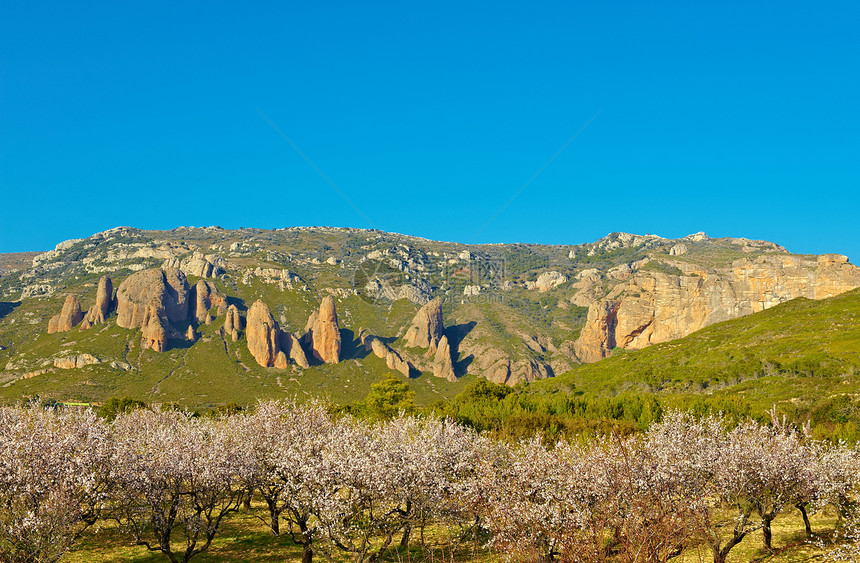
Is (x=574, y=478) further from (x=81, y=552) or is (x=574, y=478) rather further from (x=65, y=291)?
(x=65, y=291)

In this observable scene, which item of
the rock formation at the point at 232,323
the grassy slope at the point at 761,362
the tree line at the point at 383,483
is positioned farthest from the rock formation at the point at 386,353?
the tree line at the point at 383,483

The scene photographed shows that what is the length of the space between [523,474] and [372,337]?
530 ft

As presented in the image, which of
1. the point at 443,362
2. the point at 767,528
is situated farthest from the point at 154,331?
the point at 767,528

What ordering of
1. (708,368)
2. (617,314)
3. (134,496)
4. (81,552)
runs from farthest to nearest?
(617,314)
(708,368)
(81,552)
(134,496)

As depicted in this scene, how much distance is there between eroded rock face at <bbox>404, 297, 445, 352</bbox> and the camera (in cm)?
18000

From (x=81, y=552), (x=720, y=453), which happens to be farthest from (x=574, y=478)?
(x=81, y=552)

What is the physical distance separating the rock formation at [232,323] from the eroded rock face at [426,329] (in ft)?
178

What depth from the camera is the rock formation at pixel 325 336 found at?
170m

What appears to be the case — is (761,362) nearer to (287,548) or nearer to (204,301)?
(287,548)

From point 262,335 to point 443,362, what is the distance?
55826mm

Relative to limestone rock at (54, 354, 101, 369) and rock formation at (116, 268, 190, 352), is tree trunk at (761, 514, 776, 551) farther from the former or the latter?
rock formation at (116, 268, 190, 352)

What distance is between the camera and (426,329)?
181m

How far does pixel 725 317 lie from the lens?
5999 inches

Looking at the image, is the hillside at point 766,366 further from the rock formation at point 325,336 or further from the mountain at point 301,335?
the rock formation at point 325,336
